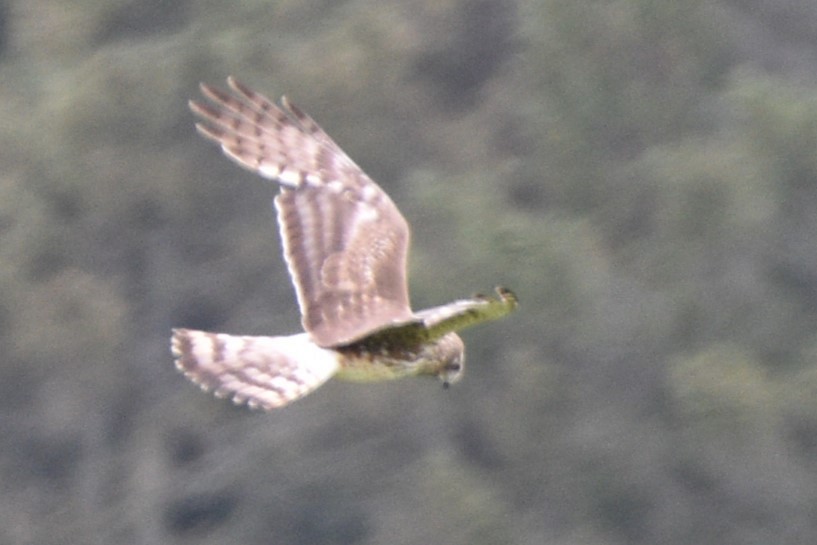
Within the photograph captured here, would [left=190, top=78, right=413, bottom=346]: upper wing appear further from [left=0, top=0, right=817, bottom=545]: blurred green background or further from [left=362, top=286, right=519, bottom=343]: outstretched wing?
[left=0, top=0, right=817, bottom=545]: blurred green background

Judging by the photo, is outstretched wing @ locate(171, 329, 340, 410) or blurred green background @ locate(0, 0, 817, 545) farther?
blurred green background @ locate(0, 0, 817, 545)

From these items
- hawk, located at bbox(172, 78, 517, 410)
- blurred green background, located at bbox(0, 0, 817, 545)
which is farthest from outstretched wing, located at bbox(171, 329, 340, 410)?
blurred green background, located at bbox(0, 0, 817, 545)

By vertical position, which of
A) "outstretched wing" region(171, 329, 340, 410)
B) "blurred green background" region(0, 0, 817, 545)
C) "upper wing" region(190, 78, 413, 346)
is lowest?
"blurred green background" region(0, 0, 817, 545)

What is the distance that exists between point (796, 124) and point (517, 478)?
3.32 m

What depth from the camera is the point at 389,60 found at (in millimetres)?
16109

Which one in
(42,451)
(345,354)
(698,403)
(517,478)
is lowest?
(42,451)

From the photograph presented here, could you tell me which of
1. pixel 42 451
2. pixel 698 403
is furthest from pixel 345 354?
pixel 42 451

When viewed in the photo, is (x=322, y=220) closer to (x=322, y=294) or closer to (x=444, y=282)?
(x=322, y=294)

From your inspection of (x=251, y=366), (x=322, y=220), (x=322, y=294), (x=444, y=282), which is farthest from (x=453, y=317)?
(x=444, y=282)

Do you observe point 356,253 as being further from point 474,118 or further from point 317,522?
point 474,118

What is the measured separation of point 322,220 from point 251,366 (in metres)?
0.91

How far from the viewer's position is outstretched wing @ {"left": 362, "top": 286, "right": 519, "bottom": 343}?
523cm

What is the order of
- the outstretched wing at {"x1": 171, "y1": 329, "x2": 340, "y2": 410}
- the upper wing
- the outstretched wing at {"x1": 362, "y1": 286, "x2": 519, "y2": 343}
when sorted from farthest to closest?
the upper wing, the outstretched wing at {"x1": 171, "y1": 329, "x2": 340, "y2": 410}, the outstretched wing at {"x1": 362, "y1": 286, "x2": 519, "y2": 343}

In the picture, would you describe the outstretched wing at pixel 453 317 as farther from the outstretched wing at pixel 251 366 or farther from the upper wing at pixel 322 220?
the outstretched wing at pixel 251 366
